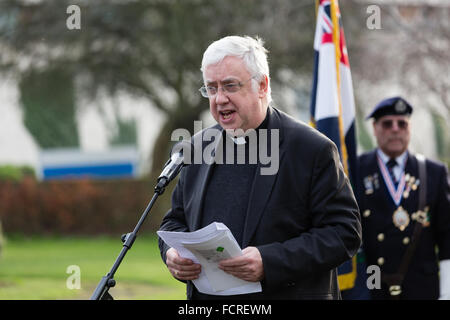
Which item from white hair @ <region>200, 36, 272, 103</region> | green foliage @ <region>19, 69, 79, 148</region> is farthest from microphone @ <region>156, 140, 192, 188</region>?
green foliage @ <region>19, 69, 79, 148</region>

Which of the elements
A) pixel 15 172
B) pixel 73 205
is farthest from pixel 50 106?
pixel 73 205

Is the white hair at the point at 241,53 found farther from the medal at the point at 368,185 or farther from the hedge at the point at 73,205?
the hedge at the point at 73,205

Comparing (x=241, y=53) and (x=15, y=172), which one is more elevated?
(x=241, y=53)

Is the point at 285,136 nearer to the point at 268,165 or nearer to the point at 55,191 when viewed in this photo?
the point at 268,165

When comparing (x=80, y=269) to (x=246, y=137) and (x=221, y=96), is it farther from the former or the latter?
(x=221, y=96)

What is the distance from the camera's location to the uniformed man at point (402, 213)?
460cm

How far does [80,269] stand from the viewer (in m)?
11.8

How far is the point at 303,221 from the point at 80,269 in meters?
Answer: 9.52

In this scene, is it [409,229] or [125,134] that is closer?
[409,229]

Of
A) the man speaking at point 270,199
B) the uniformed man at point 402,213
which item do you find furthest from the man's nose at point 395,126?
the man speaking at point 270,199

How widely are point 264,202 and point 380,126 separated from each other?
7.24ft

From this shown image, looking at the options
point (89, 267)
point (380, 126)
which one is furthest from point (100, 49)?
point (380, 126)

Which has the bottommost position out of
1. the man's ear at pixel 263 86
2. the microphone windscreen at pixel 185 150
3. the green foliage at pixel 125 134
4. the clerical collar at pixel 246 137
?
the microphone windscreen at pixel 185 150

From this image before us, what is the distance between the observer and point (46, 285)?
9.75m
